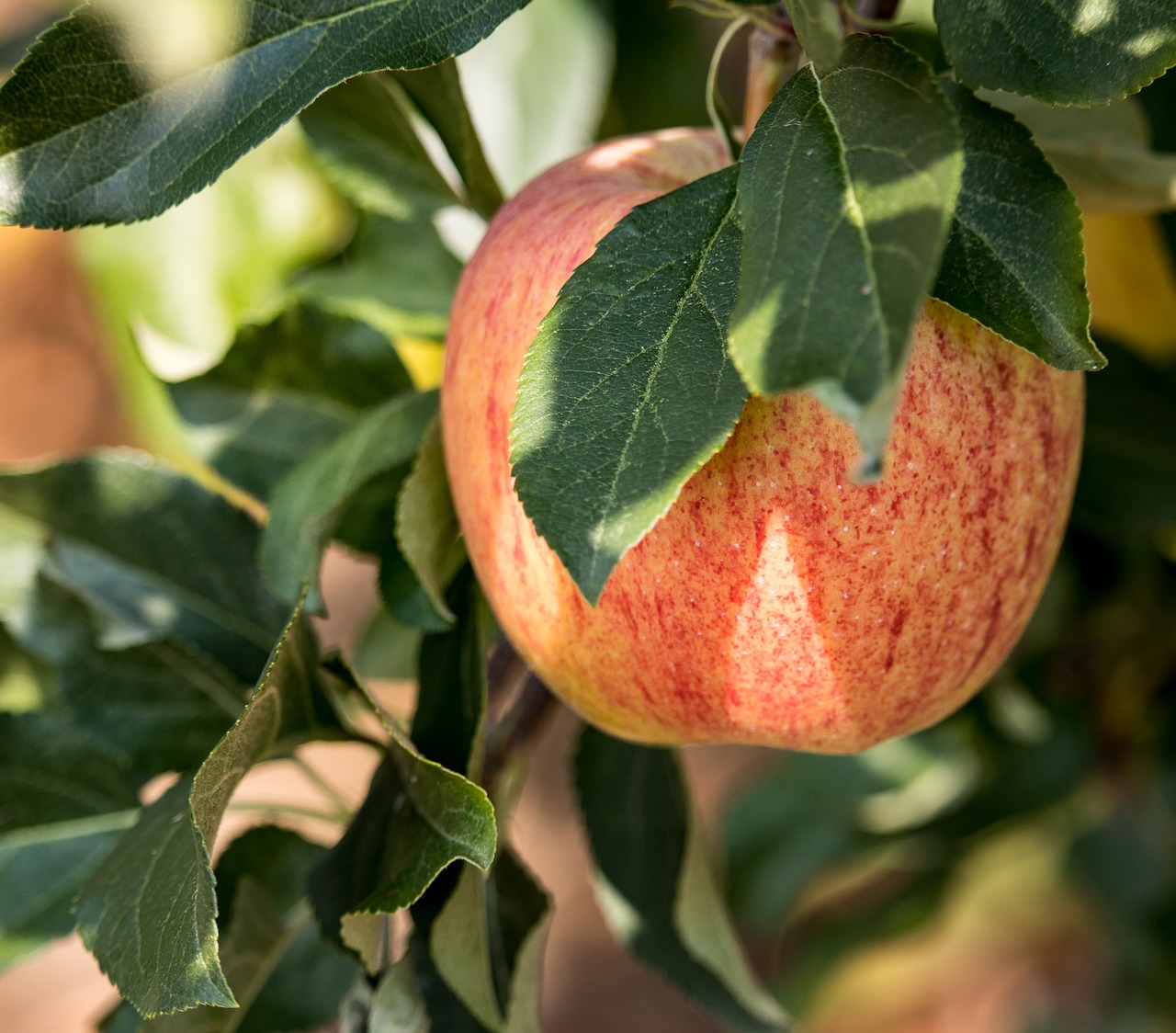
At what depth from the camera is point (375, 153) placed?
534 mm

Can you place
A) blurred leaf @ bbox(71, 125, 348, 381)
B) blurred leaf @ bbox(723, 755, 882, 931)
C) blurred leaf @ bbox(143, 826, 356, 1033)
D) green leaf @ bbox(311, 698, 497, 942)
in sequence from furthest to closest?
blurred leaf @ bbox(723, 755, 882, 931), blurred leaf @ bbox(71, 125, 348, 381), blurred leaf @ bbox(143, 826, 356, 1033), green leaf @ bbox(311, 698, 497, 942)

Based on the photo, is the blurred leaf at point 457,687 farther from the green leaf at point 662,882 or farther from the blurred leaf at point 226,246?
the blurred leaf at point 226,246

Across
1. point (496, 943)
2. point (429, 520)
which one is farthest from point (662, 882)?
point (429, 520)

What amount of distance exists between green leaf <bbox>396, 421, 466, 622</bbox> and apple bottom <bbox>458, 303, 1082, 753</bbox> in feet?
0.12

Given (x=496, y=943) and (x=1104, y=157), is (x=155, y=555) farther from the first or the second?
(x=1104, y=157)

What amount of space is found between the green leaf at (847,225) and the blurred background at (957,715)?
172 millimetres

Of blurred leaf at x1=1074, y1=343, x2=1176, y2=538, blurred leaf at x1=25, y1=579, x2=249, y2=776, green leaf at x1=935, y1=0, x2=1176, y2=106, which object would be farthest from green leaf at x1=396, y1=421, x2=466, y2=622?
blurred leaf at x1=1074, y1=343, x2=1176, y2=538

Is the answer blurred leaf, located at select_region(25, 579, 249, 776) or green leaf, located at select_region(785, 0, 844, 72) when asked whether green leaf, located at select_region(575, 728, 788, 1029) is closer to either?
blurred leaf, located at select_region(25, 579, 249, 776)

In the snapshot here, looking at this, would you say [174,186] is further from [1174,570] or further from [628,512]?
[1174,570]

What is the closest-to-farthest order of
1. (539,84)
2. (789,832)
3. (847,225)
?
(847,225)
(539,84)
(789,832)

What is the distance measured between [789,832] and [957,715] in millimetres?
183

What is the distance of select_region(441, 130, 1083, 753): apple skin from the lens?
1.15 ft

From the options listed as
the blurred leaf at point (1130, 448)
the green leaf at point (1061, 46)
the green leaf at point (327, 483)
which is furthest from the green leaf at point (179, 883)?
the blurred leaf at point (1130, 448)

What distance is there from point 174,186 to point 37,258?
1926 mm
